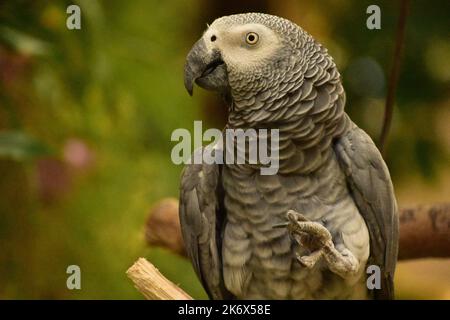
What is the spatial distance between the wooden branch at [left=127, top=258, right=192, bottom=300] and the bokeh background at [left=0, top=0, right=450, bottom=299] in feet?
2.06

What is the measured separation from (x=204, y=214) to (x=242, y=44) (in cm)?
34

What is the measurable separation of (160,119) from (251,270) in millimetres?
852

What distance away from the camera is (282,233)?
41.6 inches

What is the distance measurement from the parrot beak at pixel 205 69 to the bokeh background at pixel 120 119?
20.3 inches

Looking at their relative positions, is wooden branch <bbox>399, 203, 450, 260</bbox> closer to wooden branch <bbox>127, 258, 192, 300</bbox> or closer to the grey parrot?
the grey parrot

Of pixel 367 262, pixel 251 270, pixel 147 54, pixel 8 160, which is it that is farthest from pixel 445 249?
A: pixel 8 160

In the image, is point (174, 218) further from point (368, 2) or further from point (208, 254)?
point (368, 2)

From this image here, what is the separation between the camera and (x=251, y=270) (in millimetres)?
1107

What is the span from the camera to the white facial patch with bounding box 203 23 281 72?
37.1 inches

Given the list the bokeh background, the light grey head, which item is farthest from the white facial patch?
the bokeh background

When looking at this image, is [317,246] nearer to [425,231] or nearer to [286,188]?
[286,188]

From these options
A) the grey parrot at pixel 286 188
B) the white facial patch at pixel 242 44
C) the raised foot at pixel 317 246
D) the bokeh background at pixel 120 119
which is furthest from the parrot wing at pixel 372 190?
the bokeh background at pixel 120 119

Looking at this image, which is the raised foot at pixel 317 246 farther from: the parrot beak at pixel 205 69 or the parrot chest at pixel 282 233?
the parrot beak at pixel 205 69

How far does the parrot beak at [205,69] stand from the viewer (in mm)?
957
